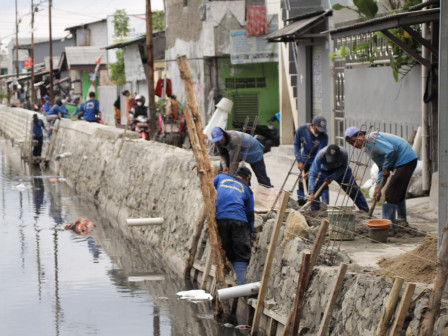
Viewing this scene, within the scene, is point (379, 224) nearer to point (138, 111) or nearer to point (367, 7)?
point (367, 7)

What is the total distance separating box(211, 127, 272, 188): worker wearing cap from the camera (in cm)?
1304

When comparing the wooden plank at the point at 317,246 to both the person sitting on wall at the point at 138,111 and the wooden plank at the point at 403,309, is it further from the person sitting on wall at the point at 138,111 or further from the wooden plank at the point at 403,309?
the person sitting on wall at the point at 138,111

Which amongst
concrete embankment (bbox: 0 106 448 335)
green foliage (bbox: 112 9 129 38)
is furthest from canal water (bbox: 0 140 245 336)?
green foliage (bbox: 112 9 129 38)

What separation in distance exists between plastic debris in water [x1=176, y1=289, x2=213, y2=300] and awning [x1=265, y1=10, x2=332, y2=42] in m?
8.92

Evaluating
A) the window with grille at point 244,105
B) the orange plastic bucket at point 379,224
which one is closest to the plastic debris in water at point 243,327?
the orange plastic bucket at point 379,224

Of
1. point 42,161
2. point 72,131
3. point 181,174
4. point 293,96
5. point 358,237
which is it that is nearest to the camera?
point 358,237

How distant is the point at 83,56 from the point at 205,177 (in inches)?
1731

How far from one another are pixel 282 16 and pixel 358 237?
45.7 feet

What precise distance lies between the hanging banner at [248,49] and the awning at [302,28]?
6123 mm

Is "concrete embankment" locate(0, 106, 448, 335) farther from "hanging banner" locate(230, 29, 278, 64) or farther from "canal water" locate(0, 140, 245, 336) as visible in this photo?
"hanging banner" locate(230, 29, 278, 64)

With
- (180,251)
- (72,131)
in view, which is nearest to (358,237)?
(180,251)

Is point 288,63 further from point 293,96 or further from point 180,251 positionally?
point 180,251

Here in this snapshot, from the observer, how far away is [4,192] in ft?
85.8

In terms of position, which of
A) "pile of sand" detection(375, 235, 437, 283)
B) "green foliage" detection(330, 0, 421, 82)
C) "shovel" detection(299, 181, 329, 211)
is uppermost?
"green foliage" detection(330, 0, 421, 82)
